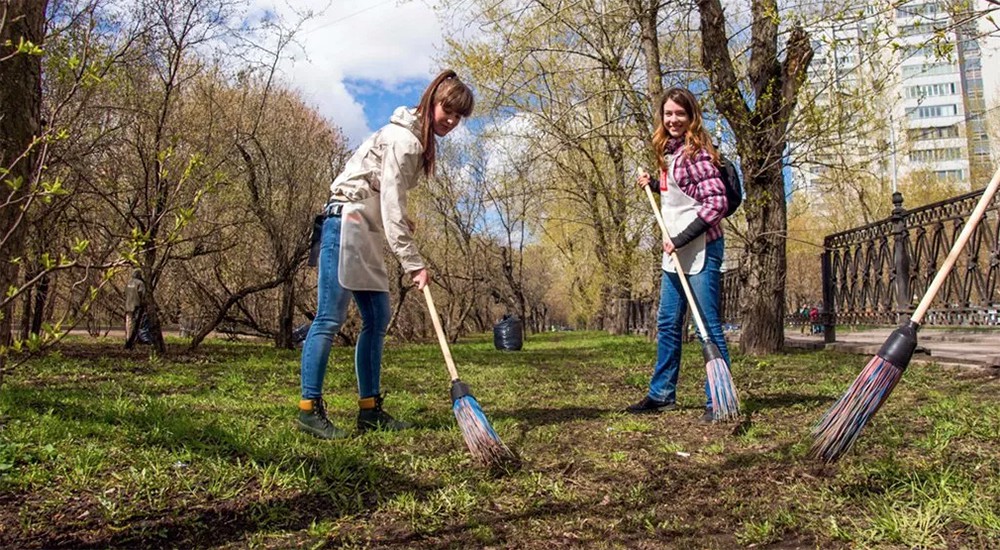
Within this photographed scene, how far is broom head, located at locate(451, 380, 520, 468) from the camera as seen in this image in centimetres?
295

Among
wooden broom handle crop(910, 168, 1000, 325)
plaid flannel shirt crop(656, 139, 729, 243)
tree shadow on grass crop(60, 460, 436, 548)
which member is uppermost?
plaid flannel shirt crop(656, 139, 729, 243)

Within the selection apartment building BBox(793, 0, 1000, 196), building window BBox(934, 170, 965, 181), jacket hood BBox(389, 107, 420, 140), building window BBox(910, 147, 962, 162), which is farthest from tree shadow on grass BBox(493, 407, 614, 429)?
building window BBox(934, 170, 965, 181)

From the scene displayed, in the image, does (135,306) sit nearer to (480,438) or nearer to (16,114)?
(16,114)

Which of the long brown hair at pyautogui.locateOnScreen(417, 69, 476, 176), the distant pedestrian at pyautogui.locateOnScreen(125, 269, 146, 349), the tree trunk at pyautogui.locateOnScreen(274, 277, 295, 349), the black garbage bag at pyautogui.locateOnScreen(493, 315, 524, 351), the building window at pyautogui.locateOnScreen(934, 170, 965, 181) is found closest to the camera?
the long brown hair at pyautogui.locateOnScreen(417, 69, 476, 176)

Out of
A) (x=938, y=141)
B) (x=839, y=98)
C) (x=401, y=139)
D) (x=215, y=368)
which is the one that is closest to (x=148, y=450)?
(x=401, y=139)

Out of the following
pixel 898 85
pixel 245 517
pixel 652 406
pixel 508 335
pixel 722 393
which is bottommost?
pixel 245 517

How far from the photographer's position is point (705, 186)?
12.7 ft

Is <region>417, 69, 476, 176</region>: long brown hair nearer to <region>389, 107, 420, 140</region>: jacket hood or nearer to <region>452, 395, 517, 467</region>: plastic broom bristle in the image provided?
<region>389, 107, 420, 140</region>: jacket hood

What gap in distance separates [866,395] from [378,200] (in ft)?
8.21

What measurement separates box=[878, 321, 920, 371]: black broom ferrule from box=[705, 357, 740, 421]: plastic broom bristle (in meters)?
1.08

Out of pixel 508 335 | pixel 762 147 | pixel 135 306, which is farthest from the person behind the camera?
pixel 508 335

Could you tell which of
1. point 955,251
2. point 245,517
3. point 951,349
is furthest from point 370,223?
point 951,349

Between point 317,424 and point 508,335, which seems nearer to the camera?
point 317,424

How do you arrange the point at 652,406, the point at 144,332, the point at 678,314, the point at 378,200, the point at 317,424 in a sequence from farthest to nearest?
the point at 144,332, the point at 652,406, the point at 678,314, the point at 378,200, the point at 317,424
